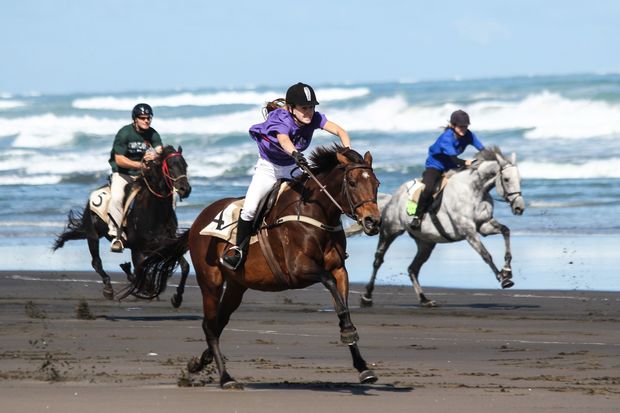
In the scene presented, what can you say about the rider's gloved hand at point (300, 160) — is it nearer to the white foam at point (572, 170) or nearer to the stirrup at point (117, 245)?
the stirrup at point (117, 245)

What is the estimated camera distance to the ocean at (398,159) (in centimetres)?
2052

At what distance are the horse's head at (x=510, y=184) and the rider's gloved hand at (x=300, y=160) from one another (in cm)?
759

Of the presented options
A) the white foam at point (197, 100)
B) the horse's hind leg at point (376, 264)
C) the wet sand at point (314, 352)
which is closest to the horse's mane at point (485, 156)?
the horse's hind leg at point (376, 264)

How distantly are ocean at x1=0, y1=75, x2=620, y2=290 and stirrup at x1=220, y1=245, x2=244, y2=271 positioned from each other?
6.92 meters

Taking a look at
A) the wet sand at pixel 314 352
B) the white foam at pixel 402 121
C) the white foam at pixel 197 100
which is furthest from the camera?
the white foam at pixel 197 100

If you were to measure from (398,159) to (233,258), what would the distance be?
115 feet

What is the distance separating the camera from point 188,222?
2550 cm

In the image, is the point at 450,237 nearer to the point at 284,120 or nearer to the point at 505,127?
the point at 284,120

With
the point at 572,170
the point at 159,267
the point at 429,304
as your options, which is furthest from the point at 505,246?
the point at 572,170

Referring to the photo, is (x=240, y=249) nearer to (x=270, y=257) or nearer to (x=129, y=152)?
(x=270, y=257)

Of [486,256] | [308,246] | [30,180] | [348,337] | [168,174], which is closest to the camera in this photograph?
[348,337]

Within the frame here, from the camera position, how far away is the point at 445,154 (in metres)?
16.8

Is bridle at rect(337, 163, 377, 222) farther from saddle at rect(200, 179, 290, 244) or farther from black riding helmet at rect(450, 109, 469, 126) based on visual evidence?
black riding helmet at rect(450, 109, 469, 126)

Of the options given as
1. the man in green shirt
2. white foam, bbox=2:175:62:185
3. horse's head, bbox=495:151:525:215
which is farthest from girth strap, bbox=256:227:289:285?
white foam, bbox=2:175:62:185
